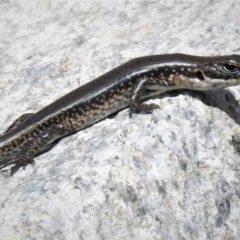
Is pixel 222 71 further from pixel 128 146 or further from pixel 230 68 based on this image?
pixel 128 146

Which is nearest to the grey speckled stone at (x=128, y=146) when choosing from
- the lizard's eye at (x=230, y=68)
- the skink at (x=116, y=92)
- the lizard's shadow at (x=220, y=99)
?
the lizard's shadow at (x=220, y=99)

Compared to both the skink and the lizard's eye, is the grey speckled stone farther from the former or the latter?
the lizard's eye

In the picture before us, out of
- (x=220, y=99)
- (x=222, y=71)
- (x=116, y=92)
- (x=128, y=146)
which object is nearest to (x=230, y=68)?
(x=222, y=71)

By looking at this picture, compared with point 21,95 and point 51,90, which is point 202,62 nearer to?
point 51,90

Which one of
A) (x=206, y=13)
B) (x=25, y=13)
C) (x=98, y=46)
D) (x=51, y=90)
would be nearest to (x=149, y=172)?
(x=51, y=90)

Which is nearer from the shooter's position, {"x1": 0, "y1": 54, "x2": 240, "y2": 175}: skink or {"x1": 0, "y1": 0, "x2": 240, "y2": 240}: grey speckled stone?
{"x1": 0, "y1": 0, "x2": 240, "y2": 240}: grey speckled stone

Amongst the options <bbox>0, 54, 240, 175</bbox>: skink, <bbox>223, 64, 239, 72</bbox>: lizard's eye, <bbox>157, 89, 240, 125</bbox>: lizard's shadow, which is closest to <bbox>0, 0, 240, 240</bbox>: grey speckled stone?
<bbox>157, 89, 240, 125</bbox>: lizard's shadow
